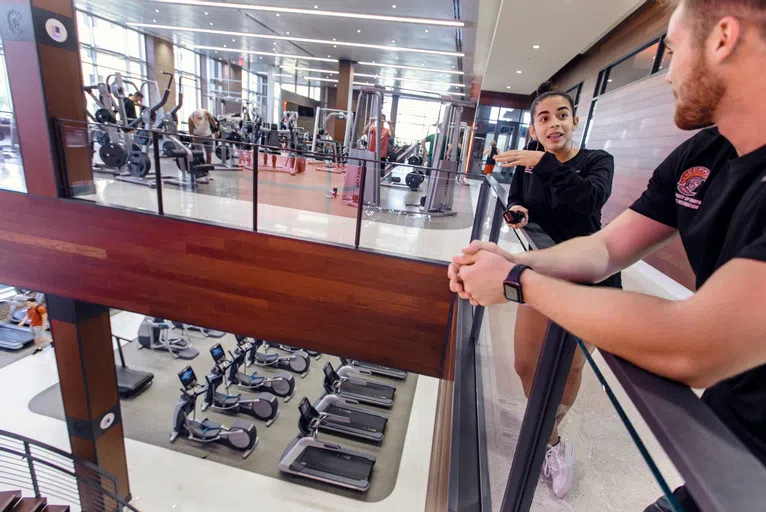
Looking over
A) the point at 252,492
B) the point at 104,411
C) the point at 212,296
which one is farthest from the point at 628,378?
the point at 104,411

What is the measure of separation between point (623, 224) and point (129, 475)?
762 cm

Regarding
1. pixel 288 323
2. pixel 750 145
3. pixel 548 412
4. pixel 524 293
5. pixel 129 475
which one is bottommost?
pixel 129 475

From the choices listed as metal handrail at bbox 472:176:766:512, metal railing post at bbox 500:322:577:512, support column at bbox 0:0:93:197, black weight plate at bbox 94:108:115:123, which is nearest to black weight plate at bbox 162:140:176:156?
support column at bbox 0:0:93:197

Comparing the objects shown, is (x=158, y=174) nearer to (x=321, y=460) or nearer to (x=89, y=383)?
(x=89, y=383)

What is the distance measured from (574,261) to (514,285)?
31cm

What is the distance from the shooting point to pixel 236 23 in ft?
40.9

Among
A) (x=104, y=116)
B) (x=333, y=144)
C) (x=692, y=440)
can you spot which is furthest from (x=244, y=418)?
(x=333, y=144)

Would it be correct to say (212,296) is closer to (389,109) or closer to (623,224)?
(623,224)

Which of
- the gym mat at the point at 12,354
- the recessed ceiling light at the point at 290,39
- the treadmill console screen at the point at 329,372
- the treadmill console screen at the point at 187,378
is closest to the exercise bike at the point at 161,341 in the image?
the gym mat at the point at 12,354

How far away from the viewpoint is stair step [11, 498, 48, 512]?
475 centimetres

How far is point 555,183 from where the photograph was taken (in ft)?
5.16

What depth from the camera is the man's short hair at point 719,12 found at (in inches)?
22.0

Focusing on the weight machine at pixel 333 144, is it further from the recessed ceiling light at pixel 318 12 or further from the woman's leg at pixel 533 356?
the woman's leg at pixel 533 356

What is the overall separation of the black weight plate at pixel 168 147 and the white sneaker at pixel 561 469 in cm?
532
